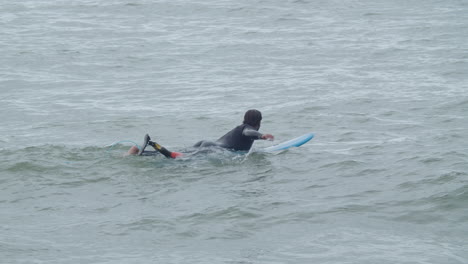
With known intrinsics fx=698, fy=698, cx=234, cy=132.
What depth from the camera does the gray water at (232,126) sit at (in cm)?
825

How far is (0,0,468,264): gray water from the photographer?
27.1 feet

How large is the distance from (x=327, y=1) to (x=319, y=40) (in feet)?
23.8

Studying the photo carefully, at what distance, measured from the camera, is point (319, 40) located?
24031mm

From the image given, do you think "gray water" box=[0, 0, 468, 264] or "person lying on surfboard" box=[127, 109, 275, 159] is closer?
"gray water" box=[0, 0, 468, 264]

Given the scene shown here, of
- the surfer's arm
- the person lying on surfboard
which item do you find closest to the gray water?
the person lying on surfboard

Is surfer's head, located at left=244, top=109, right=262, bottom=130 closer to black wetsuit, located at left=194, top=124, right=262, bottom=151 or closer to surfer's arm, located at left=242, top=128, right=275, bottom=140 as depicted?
black wetsuit, located at left=194, top=124, right=262, bottom=151

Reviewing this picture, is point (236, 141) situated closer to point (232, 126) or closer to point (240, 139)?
point (240, 139)

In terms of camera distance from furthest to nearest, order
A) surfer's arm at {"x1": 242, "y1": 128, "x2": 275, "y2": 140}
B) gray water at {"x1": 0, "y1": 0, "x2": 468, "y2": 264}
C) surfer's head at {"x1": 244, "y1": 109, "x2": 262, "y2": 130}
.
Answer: surfer's head at {"x1": 244, "y1": 109, "x2": 262, "y2": 130} < surfer's arm at {"x1": 242, "y1": 128, "x2": 275, "y2": 140} < gray water at {"x1": 0, "y1": 0, "x2": 468, "y2": 264}

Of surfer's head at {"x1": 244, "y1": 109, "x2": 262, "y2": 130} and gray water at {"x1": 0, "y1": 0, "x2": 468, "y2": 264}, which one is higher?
surfer's head at {"x1": 244, "y1": 109, "x2": 262, "y2": 130}

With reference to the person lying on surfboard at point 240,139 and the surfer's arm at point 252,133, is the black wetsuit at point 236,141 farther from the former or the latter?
the surfer's arm at point 252,133

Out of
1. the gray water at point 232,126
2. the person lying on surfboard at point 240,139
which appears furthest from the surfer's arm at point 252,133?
the gray water at point 232,126

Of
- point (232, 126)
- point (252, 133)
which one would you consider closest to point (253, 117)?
point (252, 133)

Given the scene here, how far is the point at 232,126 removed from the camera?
14.9m

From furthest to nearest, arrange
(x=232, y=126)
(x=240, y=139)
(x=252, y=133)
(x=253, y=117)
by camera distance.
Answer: (x=232, y=126) → (x=240, y=139) → (x=253, y=117) → (x=252, y=133)
